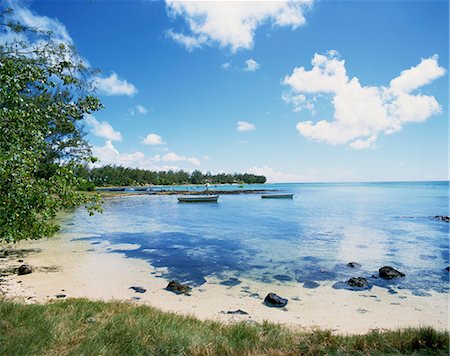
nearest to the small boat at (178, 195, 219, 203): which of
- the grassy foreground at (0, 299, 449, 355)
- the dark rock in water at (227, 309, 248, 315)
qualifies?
the dark rock in water at (227, 309, 248, 315)

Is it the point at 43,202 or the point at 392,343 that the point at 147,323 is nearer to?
the point at 43,202

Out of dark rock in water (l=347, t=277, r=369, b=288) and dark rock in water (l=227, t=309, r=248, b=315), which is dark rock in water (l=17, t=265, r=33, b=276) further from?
dark rock in water (l=347, t=277, r=369, b=288)

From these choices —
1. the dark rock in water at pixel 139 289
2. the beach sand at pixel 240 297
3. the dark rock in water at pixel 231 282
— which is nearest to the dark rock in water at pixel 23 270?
the beach sand at pixel 240 297

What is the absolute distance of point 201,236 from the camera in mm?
26875

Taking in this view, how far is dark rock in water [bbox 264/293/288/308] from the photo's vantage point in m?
11.0

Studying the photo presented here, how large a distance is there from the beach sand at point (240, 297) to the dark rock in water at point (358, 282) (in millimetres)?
435

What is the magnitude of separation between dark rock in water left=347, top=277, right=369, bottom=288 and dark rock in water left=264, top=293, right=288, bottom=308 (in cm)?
421

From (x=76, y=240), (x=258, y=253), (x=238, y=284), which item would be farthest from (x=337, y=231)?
(x=76, y=240)

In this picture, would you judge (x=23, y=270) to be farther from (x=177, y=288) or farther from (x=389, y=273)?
(x=389, y=273)

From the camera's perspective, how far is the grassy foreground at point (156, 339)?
494 cm

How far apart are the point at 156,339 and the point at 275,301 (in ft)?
21.7

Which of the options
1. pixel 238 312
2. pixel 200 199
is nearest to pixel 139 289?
pixel 238 312

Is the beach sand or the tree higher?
the tree

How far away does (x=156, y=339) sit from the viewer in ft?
18.2
